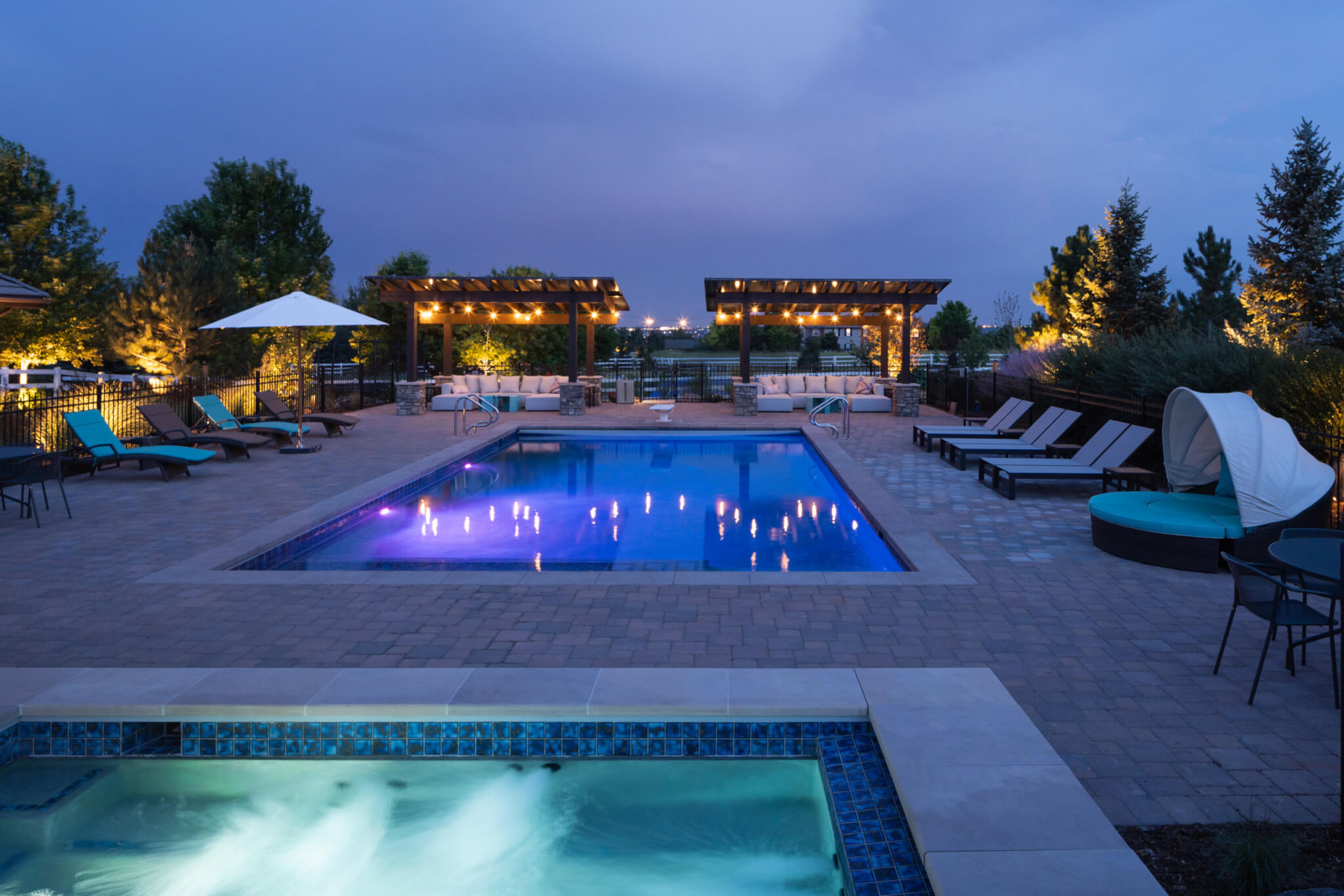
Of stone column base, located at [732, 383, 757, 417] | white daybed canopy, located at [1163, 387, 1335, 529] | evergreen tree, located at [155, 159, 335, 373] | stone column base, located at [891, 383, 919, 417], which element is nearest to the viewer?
white daybed canopy, located at [1163, 387, 1335, 529]

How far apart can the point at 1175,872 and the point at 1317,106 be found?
5057 inches

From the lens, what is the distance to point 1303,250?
17484mm

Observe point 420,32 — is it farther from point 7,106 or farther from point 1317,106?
point 1317,106

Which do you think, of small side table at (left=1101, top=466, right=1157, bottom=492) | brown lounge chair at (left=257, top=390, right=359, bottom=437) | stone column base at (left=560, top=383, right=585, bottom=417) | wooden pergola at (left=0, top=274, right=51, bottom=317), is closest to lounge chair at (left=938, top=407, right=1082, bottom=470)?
small side table at (left=1101, top=466, right=1157, bottom=492)

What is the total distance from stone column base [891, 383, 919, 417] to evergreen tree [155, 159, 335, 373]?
23.8 meters

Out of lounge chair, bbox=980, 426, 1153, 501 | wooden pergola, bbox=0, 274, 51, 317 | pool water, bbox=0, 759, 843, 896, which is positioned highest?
wooden pergola, bbox=0, 274, 51, 317

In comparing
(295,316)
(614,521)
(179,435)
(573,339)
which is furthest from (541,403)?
(614,521)

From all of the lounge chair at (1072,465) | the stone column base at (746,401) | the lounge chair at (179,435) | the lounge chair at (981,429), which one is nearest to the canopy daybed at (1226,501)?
the lounge chair at (1072,465)

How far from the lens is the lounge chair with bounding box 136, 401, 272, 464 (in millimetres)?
11695

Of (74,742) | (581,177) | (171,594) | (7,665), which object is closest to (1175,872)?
→ (74,742)

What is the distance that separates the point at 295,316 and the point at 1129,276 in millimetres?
22556

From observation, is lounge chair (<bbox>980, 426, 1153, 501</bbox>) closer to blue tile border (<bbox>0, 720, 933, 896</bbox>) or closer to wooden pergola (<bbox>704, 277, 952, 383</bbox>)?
blue tile border (<bbox>0, 720, 933, 896</bbox>)

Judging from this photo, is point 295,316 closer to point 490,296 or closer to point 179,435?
point 179,435

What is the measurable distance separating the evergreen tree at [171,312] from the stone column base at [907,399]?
20.6m
